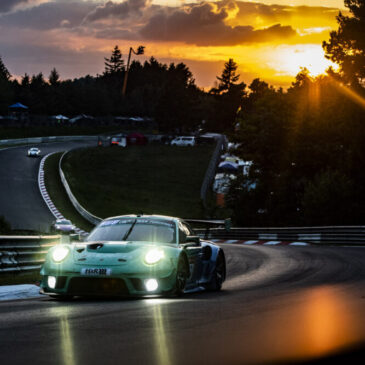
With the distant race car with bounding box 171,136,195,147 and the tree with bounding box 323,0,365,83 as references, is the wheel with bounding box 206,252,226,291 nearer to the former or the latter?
the tree with bounding box 323,0,365,83

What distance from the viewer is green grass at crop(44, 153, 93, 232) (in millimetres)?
51438

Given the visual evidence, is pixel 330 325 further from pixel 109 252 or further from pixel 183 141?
pixel 183 141

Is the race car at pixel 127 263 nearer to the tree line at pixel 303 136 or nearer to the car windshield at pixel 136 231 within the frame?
the car windshield at pixel 136 231

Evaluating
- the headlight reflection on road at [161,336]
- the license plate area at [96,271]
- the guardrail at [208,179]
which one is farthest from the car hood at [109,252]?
the guardrail at [208,179]

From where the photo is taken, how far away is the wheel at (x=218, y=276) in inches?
480

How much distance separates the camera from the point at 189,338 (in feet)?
16.6

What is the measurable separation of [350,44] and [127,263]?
146ft

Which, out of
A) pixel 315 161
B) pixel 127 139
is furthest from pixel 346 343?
pixel 127 139

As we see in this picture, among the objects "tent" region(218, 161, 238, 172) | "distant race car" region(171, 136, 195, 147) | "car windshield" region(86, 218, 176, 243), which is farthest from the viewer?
"distant race car" region(171, 136, 195, 147)

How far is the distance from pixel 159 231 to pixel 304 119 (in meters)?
43.3

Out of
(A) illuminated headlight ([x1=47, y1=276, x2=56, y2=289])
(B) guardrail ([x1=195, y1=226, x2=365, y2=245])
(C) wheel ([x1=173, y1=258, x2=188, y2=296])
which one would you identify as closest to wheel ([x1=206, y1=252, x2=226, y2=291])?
(C) wheel ([x1=173, y1=258, x2=188, y2=296])

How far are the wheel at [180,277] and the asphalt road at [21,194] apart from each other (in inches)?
1363

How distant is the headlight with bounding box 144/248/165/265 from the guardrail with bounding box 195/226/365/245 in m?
17.5

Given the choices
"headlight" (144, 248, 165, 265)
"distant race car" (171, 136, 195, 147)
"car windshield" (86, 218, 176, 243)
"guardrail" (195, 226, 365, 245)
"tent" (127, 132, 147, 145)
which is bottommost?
"guardrail" (195, 226, 365, 245)
